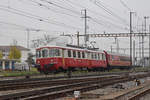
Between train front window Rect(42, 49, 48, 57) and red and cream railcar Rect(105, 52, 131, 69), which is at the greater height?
train front window Rect(42, 49, 48, 57)

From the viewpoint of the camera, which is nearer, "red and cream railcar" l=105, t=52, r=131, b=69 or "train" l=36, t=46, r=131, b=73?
"train" l=36, t=46, r=131, b=73

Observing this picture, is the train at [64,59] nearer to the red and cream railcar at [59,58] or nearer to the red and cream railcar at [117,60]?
the red and cream railcar at [59,58]

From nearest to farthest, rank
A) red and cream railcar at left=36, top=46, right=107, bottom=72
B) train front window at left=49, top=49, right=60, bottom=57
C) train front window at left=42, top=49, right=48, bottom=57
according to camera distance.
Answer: red and cream railcar at left=36, top=46, right=107, bottom=72 → train front window at left=49, top=49, right=60, bottom=57 → train front window at left=42, top=49, right=48, bottom=57

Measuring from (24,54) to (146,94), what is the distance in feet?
431

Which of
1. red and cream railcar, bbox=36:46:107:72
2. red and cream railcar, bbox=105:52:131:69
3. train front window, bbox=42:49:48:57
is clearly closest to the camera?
red and cream railcar, bbox=36:46:107:72

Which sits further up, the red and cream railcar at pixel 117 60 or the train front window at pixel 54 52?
the train front window at pixel 54 52

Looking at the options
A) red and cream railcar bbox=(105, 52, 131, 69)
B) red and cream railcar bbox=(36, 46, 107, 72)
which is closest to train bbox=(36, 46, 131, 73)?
red and cream railcar bbox=(36, 46, 107, 72)

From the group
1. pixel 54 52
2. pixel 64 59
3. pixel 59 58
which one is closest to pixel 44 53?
pixel 54 52

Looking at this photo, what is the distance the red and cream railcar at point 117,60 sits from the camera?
4490 cm

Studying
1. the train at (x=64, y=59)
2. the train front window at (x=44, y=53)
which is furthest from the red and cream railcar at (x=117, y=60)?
the train front window at (x=44, y=53)

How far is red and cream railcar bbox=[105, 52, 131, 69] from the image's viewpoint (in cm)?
4490

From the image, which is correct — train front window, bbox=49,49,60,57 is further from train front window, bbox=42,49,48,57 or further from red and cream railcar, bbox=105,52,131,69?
red and cream railcar, bbox=105,52,131,69

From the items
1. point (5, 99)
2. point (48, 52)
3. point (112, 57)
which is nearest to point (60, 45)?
point (48, 52)

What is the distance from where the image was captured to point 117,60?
160 feet
